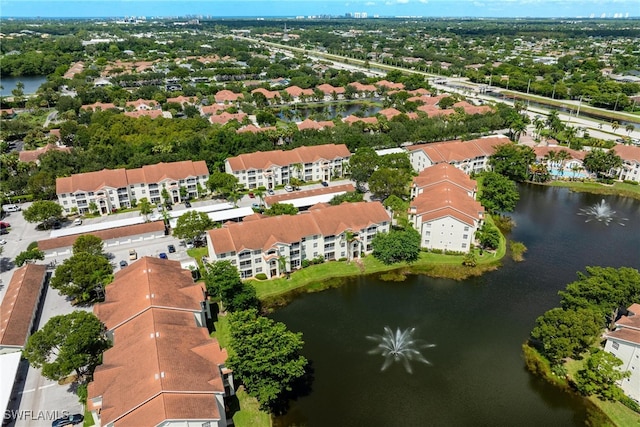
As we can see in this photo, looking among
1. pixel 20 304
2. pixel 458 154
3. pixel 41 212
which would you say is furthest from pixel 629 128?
pixel 20 304

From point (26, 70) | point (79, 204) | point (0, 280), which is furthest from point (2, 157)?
point (26, 70)

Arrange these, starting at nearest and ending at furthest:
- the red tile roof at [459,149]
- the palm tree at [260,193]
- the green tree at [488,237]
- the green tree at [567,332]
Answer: the green tree at [567,332] < the green tree at [488,237] < the palm tree at [260,193] < the red tile roof at [459,149]

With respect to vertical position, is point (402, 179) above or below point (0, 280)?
above

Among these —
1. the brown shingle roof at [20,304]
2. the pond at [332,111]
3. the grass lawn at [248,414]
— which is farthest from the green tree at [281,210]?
the pond at [332,111]

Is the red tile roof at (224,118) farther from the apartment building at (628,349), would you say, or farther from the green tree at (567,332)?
the apartment building at (628,349)

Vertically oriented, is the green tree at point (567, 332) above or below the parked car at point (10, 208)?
above

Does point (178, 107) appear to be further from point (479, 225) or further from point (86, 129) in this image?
point (479, 225)
